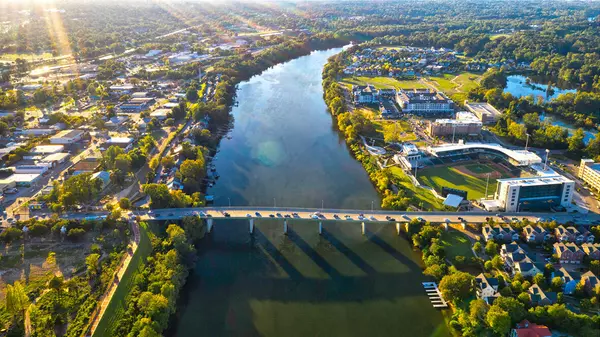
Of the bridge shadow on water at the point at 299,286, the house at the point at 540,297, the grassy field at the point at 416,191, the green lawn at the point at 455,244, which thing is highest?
the house at the point at 540,297

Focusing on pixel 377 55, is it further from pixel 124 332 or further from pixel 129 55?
pixel 124 332

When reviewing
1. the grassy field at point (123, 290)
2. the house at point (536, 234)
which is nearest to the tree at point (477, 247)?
the house at point (536, 234)

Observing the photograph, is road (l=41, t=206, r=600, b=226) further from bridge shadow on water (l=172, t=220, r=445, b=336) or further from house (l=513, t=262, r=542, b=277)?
house (l=513, t=262, r=542, b=277)

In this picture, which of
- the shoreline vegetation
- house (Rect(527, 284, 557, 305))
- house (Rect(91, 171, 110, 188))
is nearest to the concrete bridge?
the shoreline vegetation

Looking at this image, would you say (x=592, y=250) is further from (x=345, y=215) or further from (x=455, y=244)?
(x=345, y=215)

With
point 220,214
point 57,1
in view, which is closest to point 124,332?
point 220,214

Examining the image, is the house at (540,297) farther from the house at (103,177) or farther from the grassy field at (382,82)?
the grassy field at (382,82)

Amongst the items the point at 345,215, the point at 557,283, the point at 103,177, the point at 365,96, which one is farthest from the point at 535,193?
the point at 103,177
